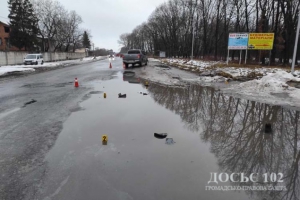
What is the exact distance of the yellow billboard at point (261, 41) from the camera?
65.0 ft

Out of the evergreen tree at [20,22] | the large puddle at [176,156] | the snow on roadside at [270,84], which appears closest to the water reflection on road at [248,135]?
the large puddle at [176,156]

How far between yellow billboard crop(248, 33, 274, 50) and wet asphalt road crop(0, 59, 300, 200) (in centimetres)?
1481

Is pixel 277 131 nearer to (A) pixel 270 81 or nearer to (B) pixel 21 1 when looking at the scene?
(A) pixel 270 81

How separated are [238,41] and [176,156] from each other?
2037cm

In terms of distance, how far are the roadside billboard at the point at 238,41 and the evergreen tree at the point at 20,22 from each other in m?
46.2

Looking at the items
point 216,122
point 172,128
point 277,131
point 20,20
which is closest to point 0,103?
point 172,128

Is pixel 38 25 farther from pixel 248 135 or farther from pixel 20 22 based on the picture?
pixel 248 135

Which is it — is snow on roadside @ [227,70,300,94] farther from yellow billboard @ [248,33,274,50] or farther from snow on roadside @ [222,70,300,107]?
yellow billboard @ [248,33,274,50]

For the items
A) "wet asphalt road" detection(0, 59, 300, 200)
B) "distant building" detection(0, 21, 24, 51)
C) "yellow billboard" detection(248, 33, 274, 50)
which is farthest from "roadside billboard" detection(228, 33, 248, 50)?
"distant building" detection(0, 21, 24, 51)

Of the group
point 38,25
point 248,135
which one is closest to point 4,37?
point 38,25

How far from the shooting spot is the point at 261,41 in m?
20.3

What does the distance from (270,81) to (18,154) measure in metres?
12.3

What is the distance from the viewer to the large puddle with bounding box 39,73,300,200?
3.10m

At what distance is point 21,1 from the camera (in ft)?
159
